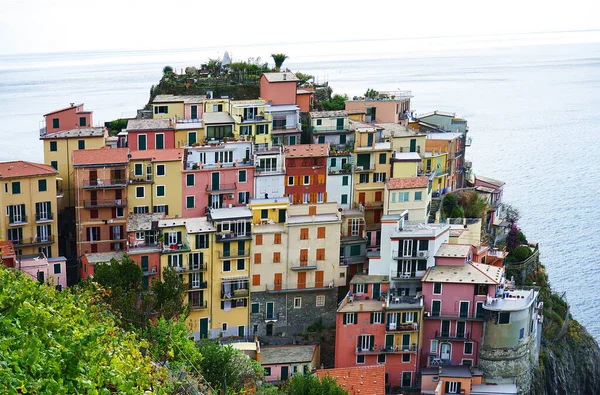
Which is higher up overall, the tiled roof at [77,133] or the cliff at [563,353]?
the tiled roof at [77,133]

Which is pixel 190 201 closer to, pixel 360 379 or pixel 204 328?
pixel 204 328

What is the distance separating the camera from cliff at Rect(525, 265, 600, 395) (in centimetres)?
5694

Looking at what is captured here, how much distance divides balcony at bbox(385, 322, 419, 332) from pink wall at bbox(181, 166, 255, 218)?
1083 cm

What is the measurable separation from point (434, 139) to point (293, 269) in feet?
54.1

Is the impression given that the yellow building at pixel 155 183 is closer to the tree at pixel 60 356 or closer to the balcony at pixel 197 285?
the balcony at pixel 197 285

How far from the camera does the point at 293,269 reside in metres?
54.0

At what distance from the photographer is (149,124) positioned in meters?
59.7

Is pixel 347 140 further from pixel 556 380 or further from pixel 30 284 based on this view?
pixel 30 284

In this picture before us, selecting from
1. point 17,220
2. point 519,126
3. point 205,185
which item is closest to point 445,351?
point 205,185

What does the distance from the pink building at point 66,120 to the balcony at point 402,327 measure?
20.7 m

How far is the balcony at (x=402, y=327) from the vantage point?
51.8m

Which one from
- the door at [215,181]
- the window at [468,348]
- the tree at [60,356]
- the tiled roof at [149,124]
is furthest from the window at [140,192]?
the tree at [60,356]

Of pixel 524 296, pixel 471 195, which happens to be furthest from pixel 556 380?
pixel 471 195

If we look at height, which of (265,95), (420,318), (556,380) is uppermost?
(265,95)
